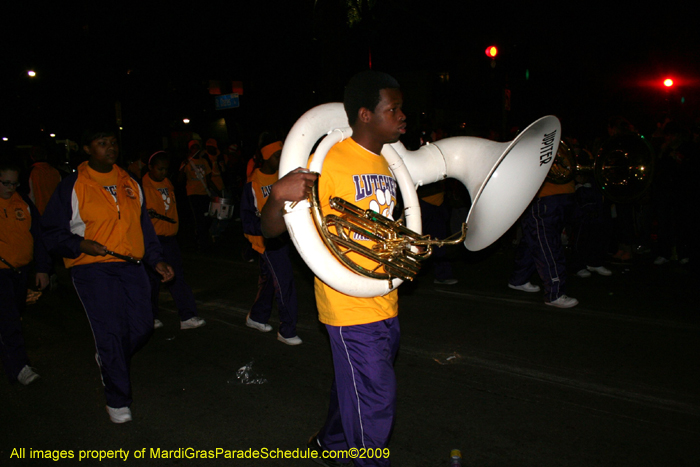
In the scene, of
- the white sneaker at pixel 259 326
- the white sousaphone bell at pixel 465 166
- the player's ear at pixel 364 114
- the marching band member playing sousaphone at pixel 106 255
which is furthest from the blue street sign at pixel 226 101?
the player's ear at pixel 364 114

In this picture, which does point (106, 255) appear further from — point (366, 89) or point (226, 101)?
point (226, 101)

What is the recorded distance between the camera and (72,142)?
3278cm

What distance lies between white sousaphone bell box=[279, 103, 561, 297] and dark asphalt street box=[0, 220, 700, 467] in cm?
91

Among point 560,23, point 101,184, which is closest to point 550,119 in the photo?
point 101,184

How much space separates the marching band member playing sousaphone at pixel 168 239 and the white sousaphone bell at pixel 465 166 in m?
3.40

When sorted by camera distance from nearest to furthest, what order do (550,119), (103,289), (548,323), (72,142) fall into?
1. (550,119)
2. (103,289)
3. (548,323)
4. (72,142)

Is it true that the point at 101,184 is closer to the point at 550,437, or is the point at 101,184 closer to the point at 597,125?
the point at 550,437

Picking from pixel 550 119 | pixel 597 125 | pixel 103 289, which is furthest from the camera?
pixel 597 125

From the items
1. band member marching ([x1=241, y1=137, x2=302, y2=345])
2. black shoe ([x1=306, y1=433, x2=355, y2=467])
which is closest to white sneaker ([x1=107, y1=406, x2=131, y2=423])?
black shoe ([x1=306, y1=433, x2=355, y2=467])

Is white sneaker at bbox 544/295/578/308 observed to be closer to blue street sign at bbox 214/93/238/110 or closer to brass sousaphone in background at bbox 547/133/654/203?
brass sousaphone in background at bbox 547/133/654/203

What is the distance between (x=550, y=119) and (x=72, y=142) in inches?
1426

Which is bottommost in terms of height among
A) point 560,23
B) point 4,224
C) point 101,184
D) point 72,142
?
point 4,224

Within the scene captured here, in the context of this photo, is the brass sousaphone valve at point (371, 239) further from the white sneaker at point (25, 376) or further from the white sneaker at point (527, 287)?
the white sneaker at point (527, 287)

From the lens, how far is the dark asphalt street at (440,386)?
3.22 m
